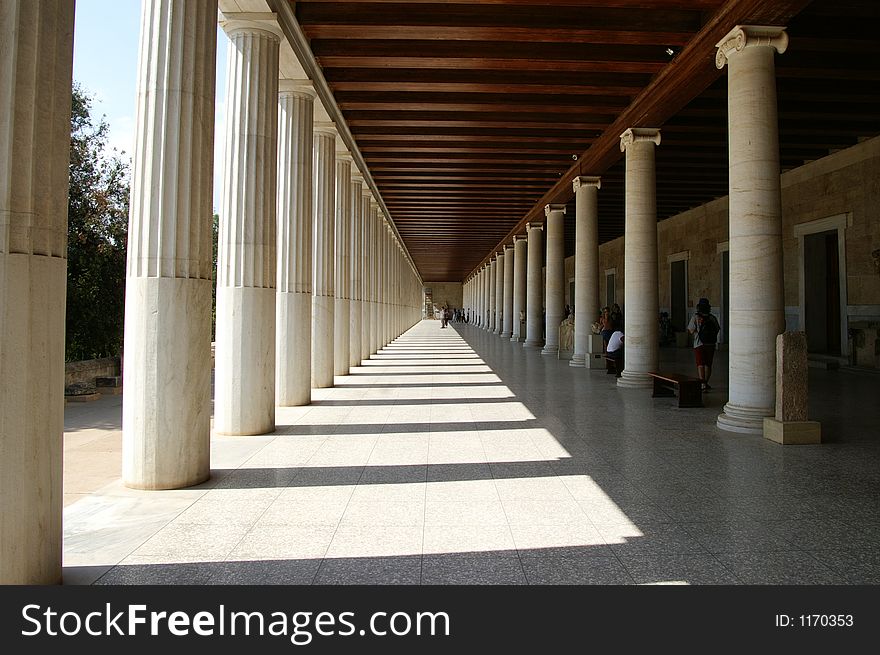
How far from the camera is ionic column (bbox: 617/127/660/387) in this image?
14.3 meters

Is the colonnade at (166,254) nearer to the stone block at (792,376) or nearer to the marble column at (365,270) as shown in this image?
the stone block at (792,376)

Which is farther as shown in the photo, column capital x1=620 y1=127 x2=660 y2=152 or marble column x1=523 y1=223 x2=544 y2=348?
marble column x1=523 y1=223 x2=544 y2=348

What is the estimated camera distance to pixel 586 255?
64.1 ft

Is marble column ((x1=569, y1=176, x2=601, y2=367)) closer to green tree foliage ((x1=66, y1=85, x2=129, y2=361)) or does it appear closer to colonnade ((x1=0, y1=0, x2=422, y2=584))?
colonnade ((x1=0, y1=0, x2=422, y2=584))

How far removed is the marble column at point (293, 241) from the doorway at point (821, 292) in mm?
17285

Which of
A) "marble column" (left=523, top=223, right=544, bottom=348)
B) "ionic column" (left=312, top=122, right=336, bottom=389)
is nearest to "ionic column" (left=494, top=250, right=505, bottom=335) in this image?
"marble column" (left=523, top=223, right=544, bottom=348)

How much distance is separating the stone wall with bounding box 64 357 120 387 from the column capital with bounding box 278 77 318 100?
7074mm

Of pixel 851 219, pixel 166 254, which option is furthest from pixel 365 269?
pixel 166 254

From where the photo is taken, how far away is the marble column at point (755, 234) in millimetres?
8984

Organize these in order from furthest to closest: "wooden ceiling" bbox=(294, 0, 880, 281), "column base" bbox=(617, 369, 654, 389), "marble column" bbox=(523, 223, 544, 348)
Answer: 1. "marble column" bbox=(523, 223, 544, 348)
2. "column base" bbox=(617, 369, 654, 389)
3. "wooden ceiling" bbox=(294, 0, 880, 281)

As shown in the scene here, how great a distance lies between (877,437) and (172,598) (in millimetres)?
8906

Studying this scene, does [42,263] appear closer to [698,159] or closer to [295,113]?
[295,113]

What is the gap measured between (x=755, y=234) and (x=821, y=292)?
14281 mm

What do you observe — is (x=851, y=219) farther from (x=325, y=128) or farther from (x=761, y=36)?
(x=325, y=128)
